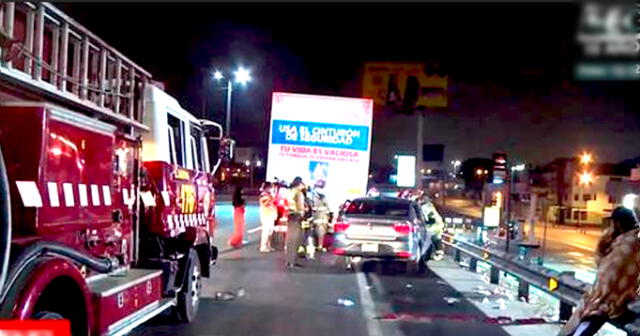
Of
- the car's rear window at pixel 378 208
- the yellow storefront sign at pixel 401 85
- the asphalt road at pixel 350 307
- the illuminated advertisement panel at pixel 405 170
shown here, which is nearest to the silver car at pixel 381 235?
the car's rear window at pixel 378 208

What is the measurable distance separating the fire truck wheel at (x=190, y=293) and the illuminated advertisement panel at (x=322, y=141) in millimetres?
12404

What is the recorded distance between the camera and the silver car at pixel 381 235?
594 inches

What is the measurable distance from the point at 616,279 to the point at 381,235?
933 centimetres

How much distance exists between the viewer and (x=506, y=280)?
14.9 metres

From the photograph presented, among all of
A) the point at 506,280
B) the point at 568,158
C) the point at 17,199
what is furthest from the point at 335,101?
the point at 568,158

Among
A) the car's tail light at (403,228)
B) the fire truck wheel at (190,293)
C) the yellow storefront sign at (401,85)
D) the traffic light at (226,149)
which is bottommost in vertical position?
the fire truck wheel at (190,293)

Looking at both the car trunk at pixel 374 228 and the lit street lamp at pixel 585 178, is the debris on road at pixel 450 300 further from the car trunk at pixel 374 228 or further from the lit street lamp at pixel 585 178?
the lit street lamp at pixel 585 178

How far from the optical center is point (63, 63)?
233 inches

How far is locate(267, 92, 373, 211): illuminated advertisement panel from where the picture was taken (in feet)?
72.5

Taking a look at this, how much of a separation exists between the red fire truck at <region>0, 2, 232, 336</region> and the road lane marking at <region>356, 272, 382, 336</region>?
2196 mm

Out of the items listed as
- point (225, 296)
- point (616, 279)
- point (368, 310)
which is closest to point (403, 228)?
point (368, 310)

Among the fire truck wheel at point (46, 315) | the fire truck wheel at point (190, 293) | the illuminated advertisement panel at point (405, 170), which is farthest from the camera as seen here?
the illuminated advertisement panel at point (405, 170)

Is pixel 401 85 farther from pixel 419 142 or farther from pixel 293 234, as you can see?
pixel 293 234

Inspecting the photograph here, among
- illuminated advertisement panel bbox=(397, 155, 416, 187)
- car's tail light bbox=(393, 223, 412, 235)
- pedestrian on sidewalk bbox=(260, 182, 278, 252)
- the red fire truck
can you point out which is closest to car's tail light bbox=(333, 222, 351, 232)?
car's tail light bbox=(393, 223, 412, 235)
